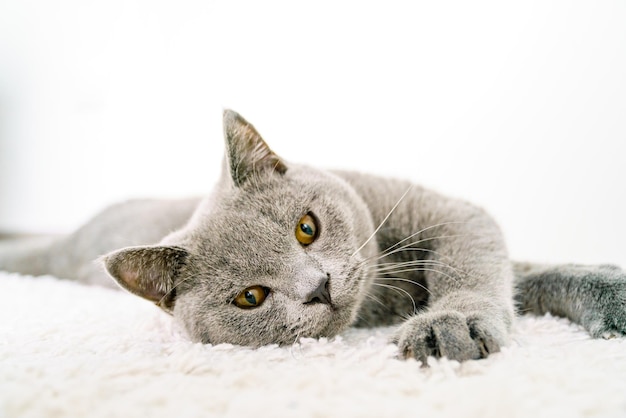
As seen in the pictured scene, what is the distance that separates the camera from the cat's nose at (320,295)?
858mm

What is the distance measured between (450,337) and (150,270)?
575 millimetres

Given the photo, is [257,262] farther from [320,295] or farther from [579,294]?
[579,294]

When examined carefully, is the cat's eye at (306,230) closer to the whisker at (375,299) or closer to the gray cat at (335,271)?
the gray cat at (335,271)

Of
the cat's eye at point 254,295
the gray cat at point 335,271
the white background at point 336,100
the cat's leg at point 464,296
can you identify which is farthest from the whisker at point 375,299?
the white background at point 336,100

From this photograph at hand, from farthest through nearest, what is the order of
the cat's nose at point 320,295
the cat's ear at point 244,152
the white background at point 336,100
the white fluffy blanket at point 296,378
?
the white background at point 336,100 < the cat's ear at point 244,152 < the cat's nose at point 320,295 < the white fluffy blanket at point 296,378

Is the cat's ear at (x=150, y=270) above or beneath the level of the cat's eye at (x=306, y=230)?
beneath

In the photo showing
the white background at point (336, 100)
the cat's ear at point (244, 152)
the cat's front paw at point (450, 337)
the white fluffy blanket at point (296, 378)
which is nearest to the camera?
the white fluffy blanket at point (296, 378)

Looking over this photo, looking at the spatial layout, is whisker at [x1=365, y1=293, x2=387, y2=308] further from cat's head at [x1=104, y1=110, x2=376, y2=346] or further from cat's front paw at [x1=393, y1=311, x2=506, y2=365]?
cat's front paw at [x1=393, y1=311, x2=506, y2=365]

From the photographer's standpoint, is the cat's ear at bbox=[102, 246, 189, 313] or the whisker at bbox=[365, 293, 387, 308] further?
the whisker at bbox=[365, 293, 387, 308]

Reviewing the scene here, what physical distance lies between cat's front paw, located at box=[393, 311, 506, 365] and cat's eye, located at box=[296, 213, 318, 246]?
27cm

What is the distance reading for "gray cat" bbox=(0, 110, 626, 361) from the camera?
0.86 m

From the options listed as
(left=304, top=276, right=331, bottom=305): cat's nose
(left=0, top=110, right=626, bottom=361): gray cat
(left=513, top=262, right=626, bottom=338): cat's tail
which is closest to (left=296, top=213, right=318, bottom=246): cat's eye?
(left=0, top=110, right=626, bottom=361): gray cat

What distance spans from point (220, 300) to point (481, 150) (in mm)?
1290

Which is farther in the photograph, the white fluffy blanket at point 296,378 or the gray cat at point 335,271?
the gray cat at point 335,271
